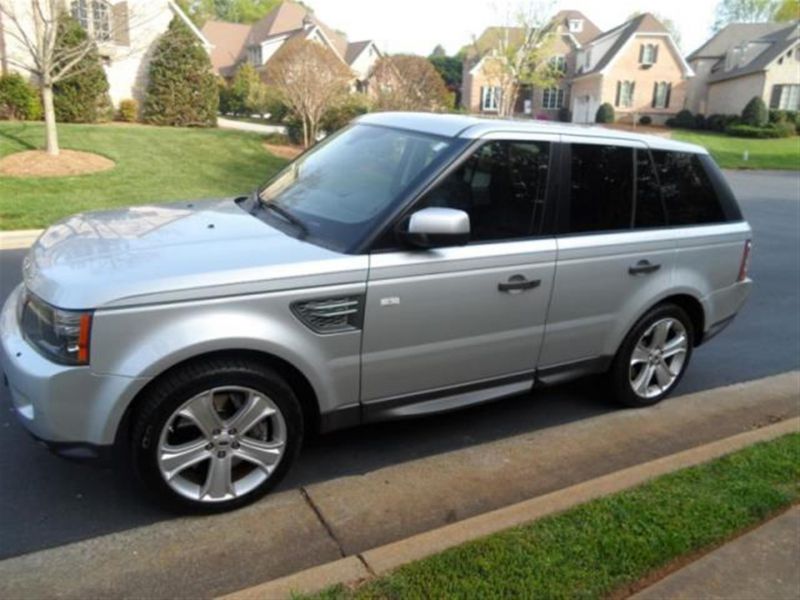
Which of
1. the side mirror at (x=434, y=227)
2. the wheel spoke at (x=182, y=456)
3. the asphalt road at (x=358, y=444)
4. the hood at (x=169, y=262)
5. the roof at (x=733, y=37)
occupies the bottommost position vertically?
the asphalt road at (x=358, y=444)

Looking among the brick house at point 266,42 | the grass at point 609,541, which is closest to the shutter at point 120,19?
the grass at point 609,541

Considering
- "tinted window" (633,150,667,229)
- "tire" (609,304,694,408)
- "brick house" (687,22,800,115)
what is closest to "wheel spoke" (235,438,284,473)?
"tire" (609,304,694,408)

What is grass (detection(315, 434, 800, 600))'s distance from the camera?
258 cm

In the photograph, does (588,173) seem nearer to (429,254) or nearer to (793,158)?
(429,254)

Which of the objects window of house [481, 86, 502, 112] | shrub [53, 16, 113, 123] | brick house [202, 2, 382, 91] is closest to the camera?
shrub [53, 16, 113, 123]

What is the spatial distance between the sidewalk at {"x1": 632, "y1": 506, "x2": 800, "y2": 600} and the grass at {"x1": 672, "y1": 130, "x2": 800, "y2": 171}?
2559 cm

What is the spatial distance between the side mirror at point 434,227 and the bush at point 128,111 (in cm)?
2317

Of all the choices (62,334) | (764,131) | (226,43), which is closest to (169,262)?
(62,334)

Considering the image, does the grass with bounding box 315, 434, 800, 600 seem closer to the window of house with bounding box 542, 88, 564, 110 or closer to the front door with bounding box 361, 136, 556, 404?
the front door with bounding box 361, 136, 556, 404

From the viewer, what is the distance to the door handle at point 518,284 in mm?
3609

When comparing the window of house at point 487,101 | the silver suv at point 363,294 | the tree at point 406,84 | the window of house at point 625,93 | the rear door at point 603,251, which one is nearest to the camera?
the silver suv at point 363,294

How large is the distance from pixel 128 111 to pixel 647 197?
23.0m

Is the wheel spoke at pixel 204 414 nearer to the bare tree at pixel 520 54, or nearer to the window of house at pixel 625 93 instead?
the bare tree at pixel 520 54

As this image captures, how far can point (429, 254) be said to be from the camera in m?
3.36
